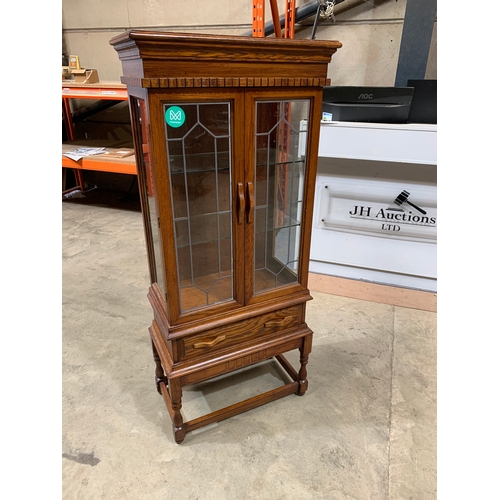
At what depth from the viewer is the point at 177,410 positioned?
1434 mm

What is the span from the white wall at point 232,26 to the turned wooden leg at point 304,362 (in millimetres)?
2475

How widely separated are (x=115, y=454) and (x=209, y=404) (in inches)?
17.1

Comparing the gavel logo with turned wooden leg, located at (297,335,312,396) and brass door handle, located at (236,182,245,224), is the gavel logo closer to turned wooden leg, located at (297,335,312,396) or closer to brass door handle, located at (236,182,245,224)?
turned wooden leg, located at (297,335,312,396)

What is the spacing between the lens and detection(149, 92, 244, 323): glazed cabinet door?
1.07 m

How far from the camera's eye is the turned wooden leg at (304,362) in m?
1.59

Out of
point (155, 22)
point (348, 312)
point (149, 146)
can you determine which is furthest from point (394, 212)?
point (155, 22)

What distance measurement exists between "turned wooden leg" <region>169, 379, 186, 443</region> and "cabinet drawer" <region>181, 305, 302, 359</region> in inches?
4.8

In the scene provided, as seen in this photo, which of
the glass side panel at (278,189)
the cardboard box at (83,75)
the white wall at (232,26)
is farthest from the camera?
the cardboard box at (83,75)

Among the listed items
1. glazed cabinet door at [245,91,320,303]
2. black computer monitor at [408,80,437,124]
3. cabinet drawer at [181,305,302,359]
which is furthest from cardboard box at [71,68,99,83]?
cabinet drawer at [181,305,302,359]

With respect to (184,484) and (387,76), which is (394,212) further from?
(184,484)

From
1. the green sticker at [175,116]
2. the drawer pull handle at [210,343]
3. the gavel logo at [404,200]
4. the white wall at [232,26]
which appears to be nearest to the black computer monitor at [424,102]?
the gavel logo at [404,200]

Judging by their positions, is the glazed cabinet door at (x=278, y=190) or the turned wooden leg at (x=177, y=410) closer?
the glazed cabinet door at (x=278, y=190)

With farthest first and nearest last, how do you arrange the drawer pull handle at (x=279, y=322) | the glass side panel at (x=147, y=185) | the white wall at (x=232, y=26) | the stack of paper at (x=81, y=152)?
the stack of paper at (x=81, y=152) → the white wall at (x=232, y=26) → the drawer pull handle at (x=279, y=322) → the glass side panel at (x=147, y=185)

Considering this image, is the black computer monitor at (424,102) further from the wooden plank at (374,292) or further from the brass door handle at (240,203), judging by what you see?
the brass door handle at (240,203)
